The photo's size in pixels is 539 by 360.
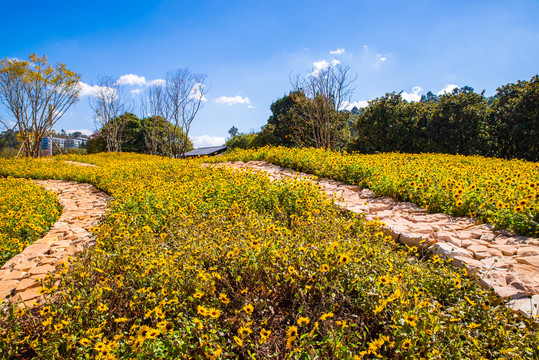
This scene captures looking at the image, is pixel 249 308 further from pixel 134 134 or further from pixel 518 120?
pixel 134 134

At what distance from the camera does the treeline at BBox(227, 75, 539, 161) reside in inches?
494

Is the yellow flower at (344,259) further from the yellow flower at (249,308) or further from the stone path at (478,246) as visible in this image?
the stone path at (478,246)

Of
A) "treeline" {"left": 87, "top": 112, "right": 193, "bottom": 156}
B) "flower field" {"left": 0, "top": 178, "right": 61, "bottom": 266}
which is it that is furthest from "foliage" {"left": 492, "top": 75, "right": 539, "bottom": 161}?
"treeline" {"left": 87, "top": 112, "right": 193, "bottom": 156}

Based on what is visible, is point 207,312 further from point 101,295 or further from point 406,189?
point 406,189

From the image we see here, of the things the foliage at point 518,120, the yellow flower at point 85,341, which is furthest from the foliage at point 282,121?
the yellow flower at point 85,341

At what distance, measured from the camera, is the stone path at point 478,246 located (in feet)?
7.70

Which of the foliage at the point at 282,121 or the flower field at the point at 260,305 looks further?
the foliage at the point at 282,121

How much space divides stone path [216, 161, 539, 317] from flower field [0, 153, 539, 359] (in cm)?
17

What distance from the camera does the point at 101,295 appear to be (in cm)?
221

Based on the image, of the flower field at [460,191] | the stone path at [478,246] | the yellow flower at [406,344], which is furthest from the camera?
the flower field at [460,191]

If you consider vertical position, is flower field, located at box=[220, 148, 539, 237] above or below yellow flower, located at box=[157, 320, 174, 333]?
above

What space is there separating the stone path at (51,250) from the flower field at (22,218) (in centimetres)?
16

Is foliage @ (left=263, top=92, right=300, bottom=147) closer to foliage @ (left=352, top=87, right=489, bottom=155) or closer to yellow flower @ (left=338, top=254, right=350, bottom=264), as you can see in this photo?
foliage @ (left=352, top=87, right=489, bottom=155)

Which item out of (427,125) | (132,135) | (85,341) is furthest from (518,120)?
(132,135)
